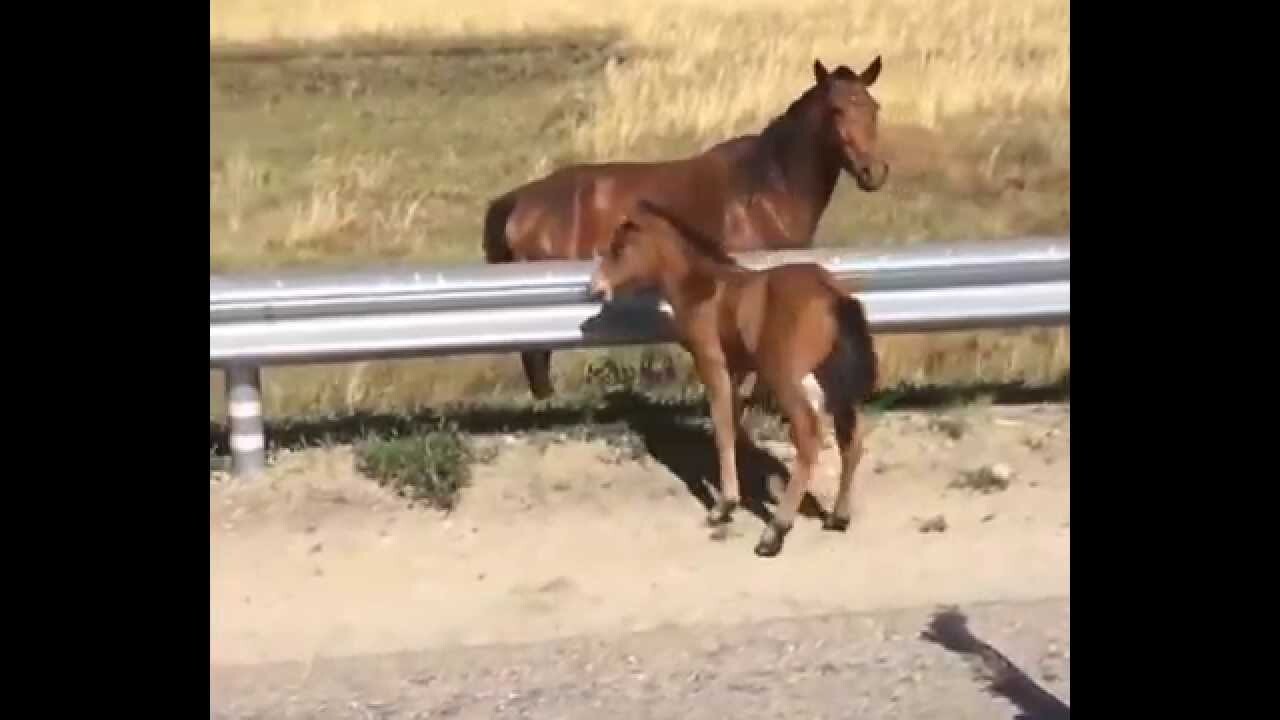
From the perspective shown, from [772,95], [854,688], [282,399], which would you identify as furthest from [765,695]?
[772,95]

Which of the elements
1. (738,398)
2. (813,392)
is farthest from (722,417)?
(813,392)

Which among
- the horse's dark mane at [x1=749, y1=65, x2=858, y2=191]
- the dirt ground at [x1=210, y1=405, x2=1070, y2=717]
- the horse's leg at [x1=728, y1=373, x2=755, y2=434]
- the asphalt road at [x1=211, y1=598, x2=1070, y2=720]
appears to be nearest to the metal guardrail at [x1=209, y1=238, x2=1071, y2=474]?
the horse's leg at [x1=728, y1=373, x2=755, y2=434]

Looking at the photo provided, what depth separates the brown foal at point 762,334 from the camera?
619cm

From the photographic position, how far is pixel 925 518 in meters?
6.42

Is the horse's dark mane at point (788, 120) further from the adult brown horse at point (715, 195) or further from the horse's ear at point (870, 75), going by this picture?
the horse's ear at point (870, 75)

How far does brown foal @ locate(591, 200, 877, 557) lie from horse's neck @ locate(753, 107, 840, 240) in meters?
1.52

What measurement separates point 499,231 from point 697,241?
1.94m

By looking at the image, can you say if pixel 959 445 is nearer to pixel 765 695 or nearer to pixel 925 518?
pixel 925 518

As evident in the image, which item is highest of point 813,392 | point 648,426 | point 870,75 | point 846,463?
point 870,75

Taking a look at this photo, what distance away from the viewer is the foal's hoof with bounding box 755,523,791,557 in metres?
6.09

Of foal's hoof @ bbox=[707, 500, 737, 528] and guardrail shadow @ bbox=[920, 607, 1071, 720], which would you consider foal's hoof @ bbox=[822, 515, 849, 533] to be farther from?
guardrail shadow @ bbox=[920, 607, 1071, 720]

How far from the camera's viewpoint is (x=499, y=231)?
331 inches

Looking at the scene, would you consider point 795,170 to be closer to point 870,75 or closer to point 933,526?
point 870,75

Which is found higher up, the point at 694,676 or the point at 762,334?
the point at 762,334
